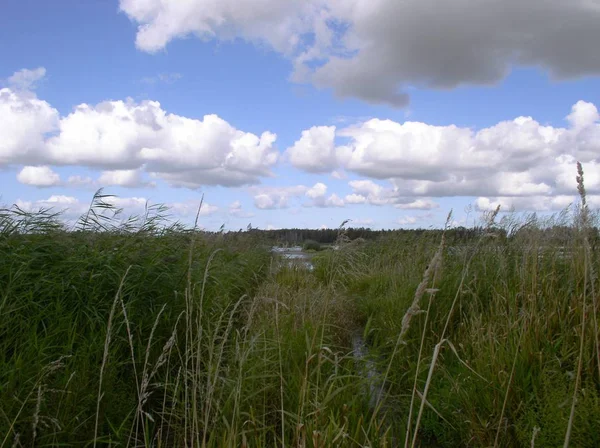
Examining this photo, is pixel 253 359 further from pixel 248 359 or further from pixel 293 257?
pixel 293 257

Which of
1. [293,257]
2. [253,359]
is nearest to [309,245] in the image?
[293,257]

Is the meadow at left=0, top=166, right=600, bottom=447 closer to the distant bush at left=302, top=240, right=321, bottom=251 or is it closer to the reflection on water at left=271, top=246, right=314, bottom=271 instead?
the reflection on water at left=271, top=246, right=314, bottom=271

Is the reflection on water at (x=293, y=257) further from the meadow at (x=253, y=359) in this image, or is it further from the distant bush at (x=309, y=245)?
the meadow at (x=253, y=359)

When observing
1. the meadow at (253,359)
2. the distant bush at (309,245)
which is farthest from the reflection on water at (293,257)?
the meadow at (253,359)

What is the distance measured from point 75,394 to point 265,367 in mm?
1351

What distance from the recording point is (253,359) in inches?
155

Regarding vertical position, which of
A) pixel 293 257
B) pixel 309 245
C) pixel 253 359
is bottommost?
pixel 253 359

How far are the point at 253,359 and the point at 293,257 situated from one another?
8510 mm

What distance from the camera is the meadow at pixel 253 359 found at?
2.96 metres

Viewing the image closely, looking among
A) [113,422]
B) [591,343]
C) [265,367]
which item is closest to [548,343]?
[591,343]

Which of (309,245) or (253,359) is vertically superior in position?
(309,245)

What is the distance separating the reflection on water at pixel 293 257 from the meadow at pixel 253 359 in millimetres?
5668

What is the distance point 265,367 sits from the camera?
3.89 m

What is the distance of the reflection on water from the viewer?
37.8 ft
